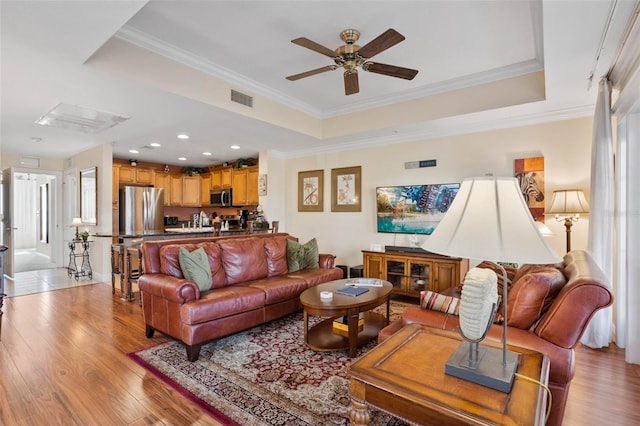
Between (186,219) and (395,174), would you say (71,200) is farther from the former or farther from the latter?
(395,174)

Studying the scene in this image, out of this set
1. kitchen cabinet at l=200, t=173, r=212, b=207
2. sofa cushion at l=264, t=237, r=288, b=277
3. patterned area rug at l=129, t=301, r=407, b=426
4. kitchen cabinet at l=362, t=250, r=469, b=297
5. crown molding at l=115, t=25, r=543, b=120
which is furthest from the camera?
kitchen cabinet at l=200, t=173, r=212, b=207

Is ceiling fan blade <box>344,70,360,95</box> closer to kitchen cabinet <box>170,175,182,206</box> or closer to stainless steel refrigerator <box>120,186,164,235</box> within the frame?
stainless steel refrigerator <box>120,186,164,235</box>

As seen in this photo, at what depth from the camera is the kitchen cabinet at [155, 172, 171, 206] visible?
7719 millimetres

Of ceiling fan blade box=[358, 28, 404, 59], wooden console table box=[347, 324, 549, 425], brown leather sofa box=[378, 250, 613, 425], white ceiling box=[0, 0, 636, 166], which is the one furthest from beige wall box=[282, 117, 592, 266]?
wooden console table box=[347, 324, 549, 425]

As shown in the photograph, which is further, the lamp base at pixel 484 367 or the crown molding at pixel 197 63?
the crown molding at pixel 197 63

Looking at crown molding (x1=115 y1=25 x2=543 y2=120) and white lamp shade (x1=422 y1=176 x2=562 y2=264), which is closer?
white lamp shade (x1=422 y1=176 x2=562 y2=264)

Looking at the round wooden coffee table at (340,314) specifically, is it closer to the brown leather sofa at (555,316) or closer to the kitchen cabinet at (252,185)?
the brown leather sofa at (555,316)

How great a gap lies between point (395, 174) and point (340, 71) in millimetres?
2053

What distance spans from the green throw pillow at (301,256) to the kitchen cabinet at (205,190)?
4567mm

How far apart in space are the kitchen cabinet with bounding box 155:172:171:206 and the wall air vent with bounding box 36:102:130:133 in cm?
289

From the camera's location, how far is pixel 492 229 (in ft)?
3.69

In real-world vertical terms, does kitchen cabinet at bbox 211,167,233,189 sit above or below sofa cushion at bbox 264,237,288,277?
above

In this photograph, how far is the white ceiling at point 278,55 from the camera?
2299 millimetres

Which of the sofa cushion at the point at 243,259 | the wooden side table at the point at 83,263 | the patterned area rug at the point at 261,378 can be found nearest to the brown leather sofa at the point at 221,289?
the sofa cushion at the point at 243,259
